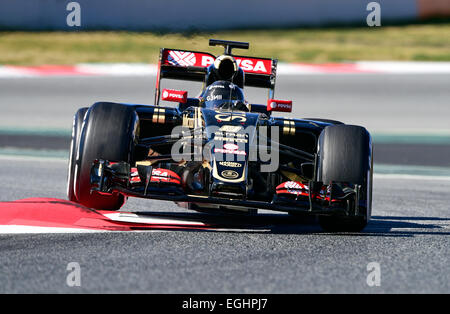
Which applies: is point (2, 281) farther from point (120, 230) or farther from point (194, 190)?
point (194, 190)

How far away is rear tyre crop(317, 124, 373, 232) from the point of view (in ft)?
19.3

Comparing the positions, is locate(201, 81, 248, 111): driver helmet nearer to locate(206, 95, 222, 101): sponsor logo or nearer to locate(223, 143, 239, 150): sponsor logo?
locate(206, 95, 222, 101): sponsor logo

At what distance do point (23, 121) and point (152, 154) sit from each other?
770cm

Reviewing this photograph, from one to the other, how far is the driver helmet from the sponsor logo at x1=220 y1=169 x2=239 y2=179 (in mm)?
1652

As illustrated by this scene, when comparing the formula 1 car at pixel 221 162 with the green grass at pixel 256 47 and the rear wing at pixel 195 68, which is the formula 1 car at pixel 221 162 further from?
the green grass at pixel 256 47

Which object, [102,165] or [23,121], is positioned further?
[23,121]

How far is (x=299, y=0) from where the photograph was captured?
18797mm

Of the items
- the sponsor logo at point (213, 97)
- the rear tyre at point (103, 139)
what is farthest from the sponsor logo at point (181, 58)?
the rear tyre at point (103, 139)

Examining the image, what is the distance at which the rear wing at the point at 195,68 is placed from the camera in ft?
27.6

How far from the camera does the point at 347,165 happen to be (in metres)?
5.93

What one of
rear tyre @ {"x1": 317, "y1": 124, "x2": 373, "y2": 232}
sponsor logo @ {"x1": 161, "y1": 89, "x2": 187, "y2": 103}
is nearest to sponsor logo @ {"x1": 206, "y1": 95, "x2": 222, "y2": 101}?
sponsor logo @ {"x1": 161, "y1": 89, "x2": 187, "y2": 103}

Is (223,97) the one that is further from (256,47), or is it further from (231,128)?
(256,47)

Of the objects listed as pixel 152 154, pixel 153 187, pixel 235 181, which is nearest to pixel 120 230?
pixel 153 187

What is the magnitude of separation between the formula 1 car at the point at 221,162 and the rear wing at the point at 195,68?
3.83 feet
